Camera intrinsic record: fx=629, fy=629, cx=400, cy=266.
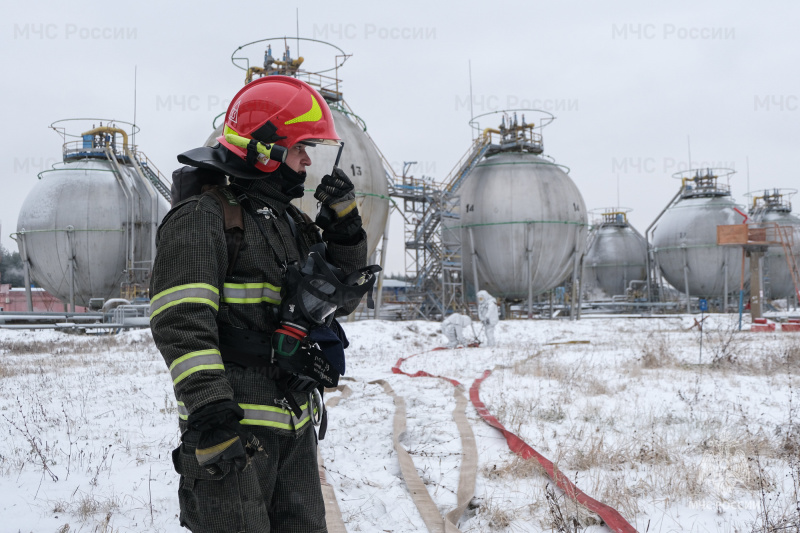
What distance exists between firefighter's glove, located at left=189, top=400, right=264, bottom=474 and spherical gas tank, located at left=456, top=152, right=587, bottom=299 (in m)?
25.9

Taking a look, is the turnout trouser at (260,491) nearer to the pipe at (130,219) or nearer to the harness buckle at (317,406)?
the harness buckle at (317,406)

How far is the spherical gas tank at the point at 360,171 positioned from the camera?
19.0 meters

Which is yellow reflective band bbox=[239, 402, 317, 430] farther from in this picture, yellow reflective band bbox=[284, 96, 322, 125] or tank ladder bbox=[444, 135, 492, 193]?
tank ladder bbox=[444, 135, 492, 193]

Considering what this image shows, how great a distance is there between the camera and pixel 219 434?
1952mm

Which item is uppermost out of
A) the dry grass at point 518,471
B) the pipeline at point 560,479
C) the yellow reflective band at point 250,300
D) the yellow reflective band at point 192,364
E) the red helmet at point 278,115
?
the red helmet at point 278,115

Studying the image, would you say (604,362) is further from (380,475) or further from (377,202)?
(377,202)

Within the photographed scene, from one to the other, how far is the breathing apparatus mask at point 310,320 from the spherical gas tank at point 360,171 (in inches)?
644

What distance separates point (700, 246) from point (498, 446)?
35811 mm

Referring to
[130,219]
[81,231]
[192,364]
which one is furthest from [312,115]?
[81,231]

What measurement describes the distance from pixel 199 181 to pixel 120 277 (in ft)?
88.6

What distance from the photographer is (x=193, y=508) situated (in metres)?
2.19

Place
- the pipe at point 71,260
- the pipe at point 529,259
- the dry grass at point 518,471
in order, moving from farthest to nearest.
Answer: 1. the pipe at point 529,259
2. the pipe at point 71,260
3. the dry grass at point 518,471

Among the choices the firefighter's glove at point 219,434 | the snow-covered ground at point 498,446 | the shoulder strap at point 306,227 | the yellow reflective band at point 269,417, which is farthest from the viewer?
the snow-covered ground at point 498,446

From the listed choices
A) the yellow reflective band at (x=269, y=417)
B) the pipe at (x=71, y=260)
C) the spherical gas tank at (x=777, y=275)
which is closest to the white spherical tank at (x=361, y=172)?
the pipe at (x=71, y=260)
